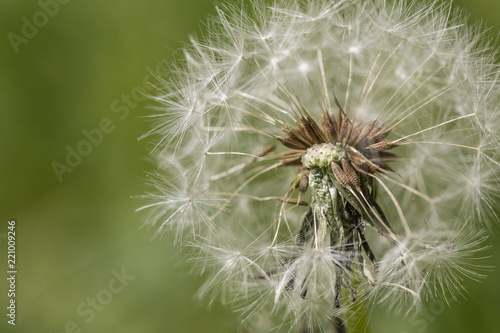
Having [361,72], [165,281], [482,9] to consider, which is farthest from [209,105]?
[482,9]

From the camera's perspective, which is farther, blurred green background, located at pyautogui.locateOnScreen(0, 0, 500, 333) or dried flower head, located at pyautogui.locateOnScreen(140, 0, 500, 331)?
blurred green background, located at pyautogui.locateOnScreen(0, 0, 500, 333)

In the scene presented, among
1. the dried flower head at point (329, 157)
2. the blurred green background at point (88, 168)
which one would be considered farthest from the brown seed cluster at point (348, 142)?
the blurred green background at point (88, 168)

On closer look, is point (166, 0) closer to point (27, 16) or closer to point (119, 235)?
point (27, 16)

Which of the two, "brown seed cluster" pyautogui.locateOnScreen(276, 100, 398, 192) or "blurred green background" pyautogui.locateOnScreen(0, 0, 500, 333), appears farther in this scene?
"blurred green background" pyautogui.locateOnScreen(0, 0, 500, 333)

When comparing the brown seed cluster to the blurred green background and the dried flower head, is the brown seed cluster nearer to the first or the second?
the dried flower head

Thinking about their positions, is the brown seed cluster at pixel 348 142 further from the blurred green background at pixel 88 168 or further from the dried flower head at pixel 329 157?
the blurred green background at pixel 88 168

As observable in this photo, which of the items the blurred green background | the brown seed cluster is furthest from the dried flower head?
the blurred green background
